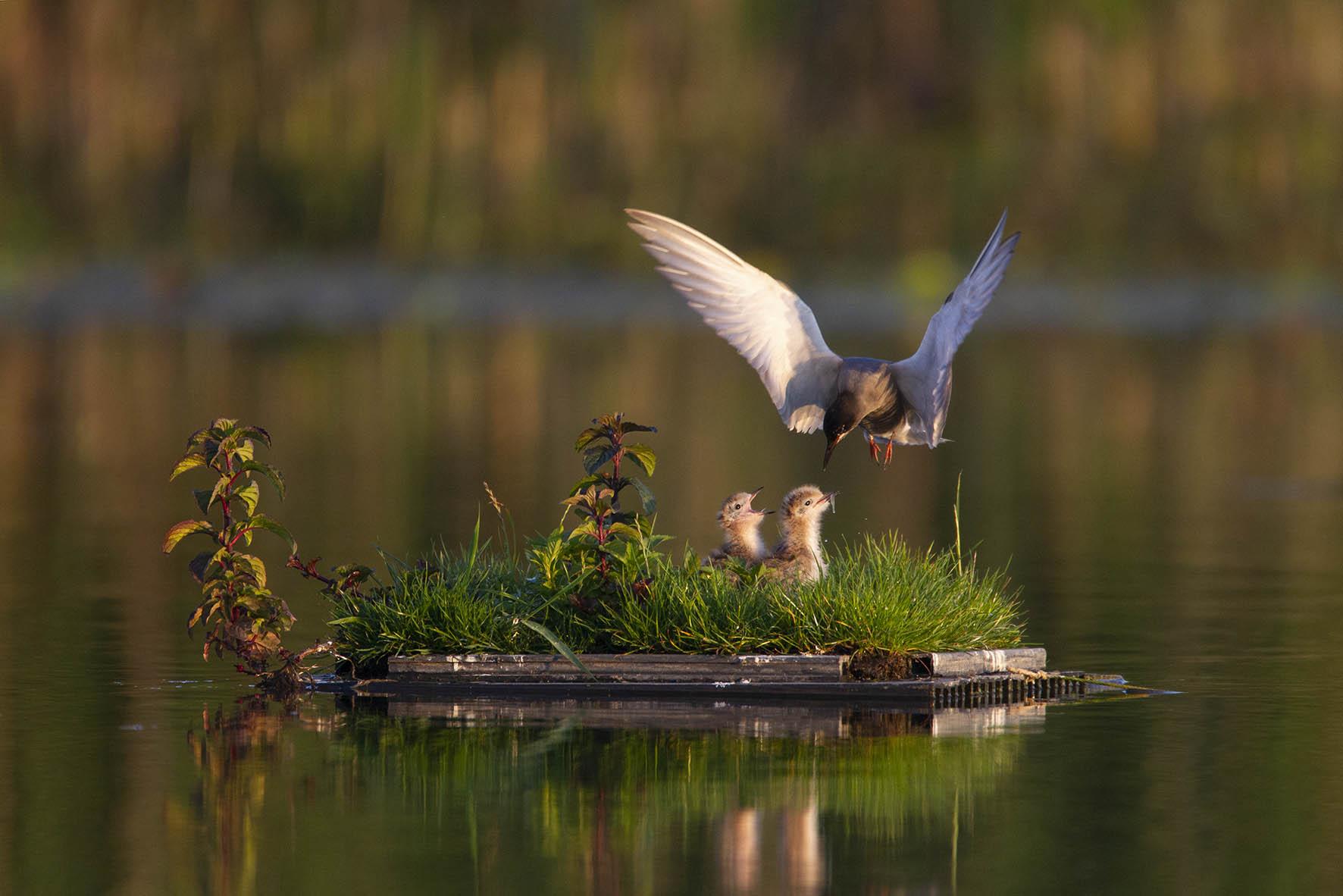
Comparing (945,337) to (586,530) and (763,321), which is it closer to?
(763,321)

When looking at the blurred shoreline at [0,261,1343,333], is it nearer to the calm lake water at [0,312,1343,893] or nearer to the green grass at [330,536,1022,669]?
the calm lake water at [0,312,1343,893]

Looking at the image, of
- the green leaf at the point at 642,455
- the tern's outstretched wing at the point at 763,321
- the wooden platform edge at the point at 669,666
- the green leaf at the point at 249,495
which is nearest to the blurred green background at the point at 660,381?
the wooden platform edge at the point at 669,666

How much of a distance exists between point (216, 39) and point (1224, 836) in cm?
5760

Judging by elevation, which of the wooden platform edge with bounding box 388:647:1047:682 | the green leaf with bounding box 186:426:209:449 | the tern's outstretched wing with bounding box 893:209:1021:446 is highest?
the tern's outstretched wing with bounding box 893:209:1021:446

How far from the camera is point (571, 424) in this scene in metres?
30.2

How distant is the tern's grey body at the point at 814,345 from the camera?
12.3 m

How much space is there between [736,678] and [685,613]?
0.42 m

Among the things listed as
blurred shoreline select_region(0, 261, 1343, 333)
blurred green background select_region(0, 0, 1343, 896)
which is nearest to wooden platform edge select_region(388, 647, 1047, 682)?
blurred green background select_region(0, 0, 1343, 896)

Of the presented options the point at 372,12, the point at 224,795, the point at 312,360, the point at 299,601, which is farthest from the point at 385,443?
the point at 372,12

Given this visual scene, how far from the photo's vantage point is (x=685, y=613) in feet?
39.8

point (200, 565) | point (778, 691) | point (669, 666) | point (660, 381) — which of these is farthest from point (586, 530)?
Result: point (660, 381)

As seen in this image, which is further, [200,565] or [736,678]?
[200,565]

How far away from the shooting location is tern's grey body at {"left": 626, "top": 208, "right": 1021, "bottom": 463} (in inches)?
486

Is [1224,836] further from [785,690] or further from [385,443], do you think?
[385,443]
